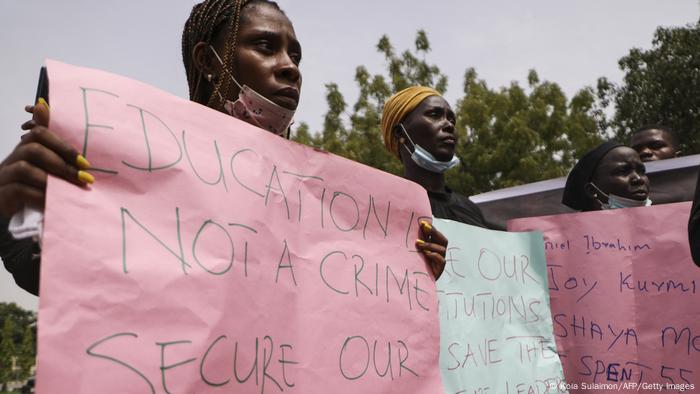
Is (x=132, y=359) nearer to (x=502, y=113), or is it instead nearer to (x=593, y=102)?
(x=502, y=113)

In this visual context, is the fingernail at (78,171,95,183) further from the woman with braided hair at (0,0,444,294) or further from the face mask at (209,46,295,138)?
the face mask at (209,46,295,138)

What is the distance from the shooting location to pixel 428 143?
134 inches

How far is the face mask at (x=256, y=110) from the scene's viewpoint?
1796 millimetres

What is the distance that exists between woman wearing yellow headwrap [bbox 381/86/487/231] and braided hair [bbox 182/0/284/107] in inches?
57.2

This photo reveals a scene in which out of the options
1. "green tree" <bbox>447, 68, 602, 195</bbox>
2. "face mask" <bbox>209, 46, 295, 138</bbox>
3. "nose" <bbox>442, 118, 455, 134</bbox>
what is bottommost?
"face mask" <bbox>209, 46, 295, 138</bbox>

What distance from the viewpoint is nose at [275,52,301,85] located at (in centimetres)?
184

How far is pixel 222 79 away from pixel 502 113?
15424mm

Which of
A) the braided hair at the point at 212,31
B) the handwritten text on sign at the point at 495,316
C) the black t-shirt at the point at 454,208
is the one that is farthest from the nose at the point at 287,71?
the black t-shirt at the point at 454,208

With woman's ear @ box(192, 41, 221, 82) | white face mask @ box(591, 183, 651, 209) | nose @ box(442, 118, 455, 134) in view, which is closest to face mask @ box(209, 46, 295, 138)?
woman's ear @ box(192, 41, 221, 82)

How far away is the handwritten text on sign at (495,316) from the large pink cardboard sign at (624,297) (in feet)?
0.89

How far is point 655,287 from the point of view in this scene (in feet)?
9.41

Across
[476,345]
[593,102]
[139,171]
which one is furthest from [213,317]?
[593,102]

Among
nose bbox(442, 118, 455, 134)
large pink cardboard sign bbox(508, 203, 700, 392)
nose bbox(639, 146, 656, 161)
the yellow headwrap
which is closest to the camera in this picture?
large pink cardboard sign bbox(508, 203, 700, 392)

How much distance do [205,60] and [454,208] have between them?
165 centimetres
